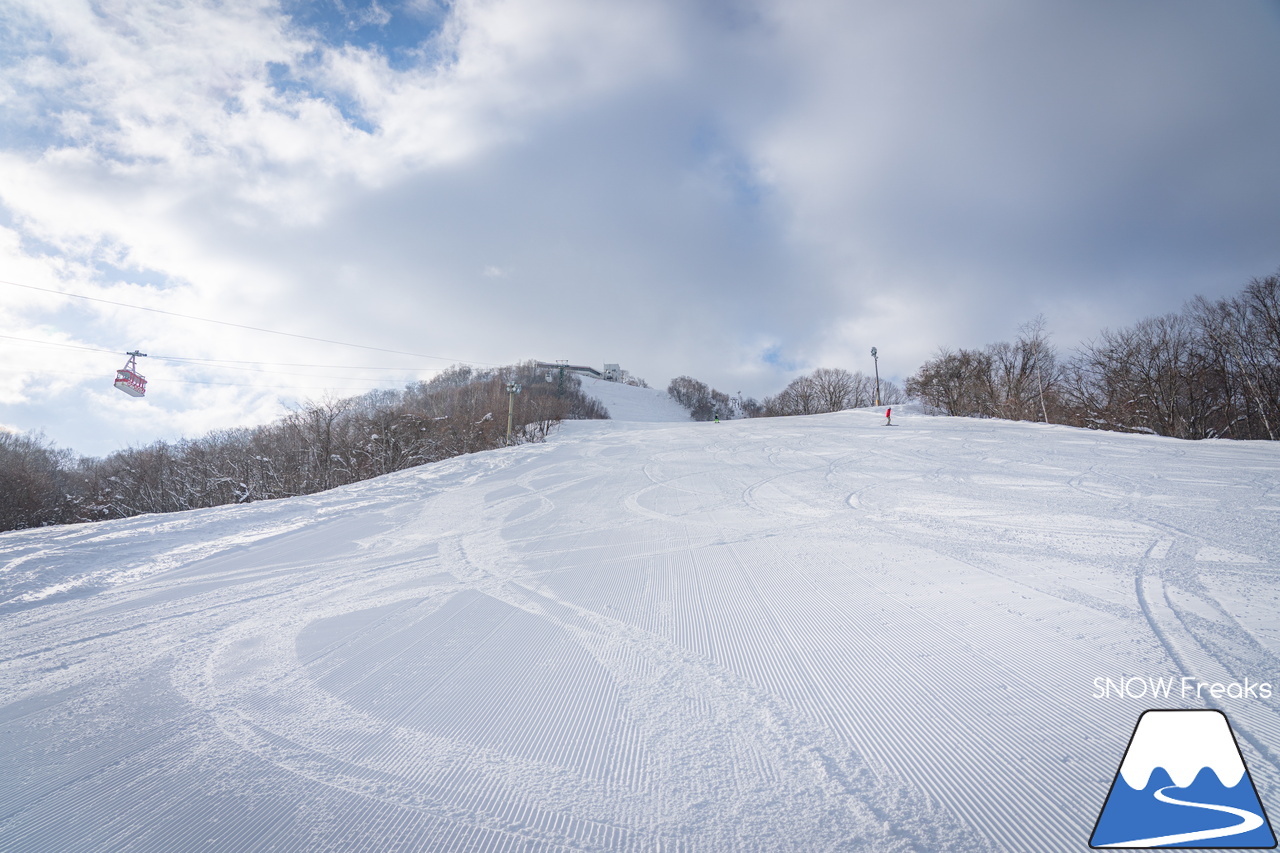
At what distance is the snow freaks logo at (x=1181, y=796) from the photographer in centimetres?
170

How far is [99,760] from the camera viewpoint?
92.9 inches

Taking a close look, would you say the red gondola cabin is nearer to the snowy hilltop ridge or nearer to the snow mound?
the snowy hilltop ridge

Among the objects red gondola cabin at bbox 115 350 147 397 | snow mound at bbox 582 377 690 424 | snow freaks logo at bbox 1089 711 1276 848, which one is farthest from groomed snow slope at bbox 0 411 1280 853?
snow mound at bbox 582 377 690 424

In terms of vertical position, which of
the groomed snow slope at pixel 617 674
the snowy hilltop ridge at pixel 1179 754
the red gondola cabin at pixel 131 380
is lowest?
the groomed snow slope at pixel 617 674

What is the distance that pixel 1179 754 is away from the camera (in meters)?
1.88

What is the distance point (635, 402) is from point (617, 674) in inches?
3908

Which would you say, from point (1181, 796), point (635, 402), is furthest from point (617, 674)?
point (635, 402)

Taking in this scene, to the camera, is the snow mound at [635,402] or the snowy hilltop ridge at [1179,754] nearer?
the snowy hilltop ridge at [1179,754]

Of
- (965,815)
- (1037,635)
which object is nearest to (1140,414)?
(1037,635)

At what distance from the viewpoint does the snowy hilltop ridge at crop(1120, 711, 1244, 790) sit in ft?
6.12

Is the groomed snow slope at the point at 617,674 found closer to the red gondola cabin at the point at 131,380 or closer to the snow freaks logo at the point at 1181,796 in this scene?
the snow freaks logo at the point at 1181,796

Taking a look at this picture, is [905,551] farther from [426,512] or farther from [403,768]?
[426,512]

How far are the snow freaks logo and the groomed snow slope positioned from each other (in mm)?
131

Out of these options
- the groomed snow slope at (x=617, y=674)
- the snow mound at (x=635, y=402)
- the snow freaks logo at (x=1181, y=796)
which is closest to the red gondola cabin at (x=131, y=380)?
the groomed snow slope at (x=617, y=674)
